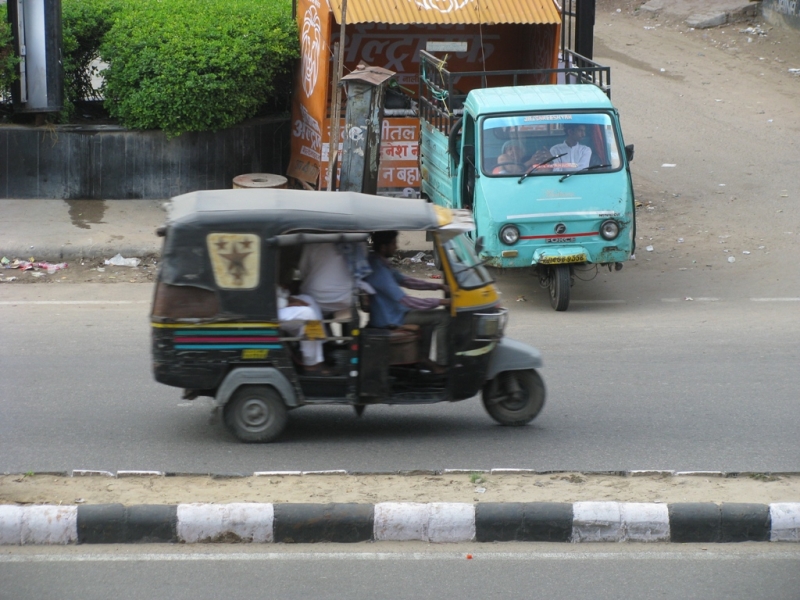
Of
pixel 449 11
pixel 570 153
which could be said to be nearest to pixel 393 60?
pixel 449 11

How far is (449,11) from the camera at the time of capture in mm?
13352

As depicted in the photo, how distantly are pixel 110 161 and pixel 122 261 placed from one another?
7.88ft

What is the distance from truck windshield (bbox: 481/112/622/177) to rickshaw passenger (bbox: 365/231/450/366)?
3952 mm

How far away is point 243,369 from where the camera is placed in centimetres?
624

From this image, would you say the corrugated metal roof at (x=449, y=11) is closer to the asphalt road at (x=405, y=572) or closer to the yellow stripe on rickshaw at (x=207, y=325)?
the yellow stripe on rickshaw at (x=207, y=325)

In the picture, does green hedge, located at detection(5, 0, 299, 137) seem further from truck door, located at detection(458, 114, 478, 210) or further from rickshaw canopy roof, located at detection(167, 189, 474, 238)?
rickshaw canopy roof, located at detection(167, 189, 474, 238)

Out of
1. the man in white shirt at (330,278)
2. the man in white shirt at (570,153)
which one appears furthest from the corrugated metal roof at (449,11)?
the man in white shirt at (330,278)

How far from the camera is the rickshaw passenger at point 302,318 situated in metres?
6.18

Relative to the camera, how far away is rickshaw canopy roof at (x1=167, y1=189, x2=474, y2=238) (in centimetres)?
602

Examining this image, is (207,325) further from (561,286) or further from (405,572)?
(561,286)

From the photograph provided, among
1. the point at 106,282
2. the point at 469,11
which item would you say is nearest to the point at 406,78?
the point at 469,11

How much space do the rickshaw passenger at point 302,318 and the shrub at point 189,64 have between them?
7190 millimetres

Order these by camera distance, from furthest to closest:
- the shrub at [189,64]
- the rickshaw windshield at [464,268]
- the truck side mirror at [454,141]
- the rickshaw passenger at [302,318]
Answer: the shrub at [189,64] < the truck side mirror at [454,141] < the rickshaw windshield at [464,268] < the rickshaw passenger at [302,318]

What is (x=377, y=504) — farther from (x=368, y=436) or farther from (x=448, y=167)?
(x=448, y=167)
